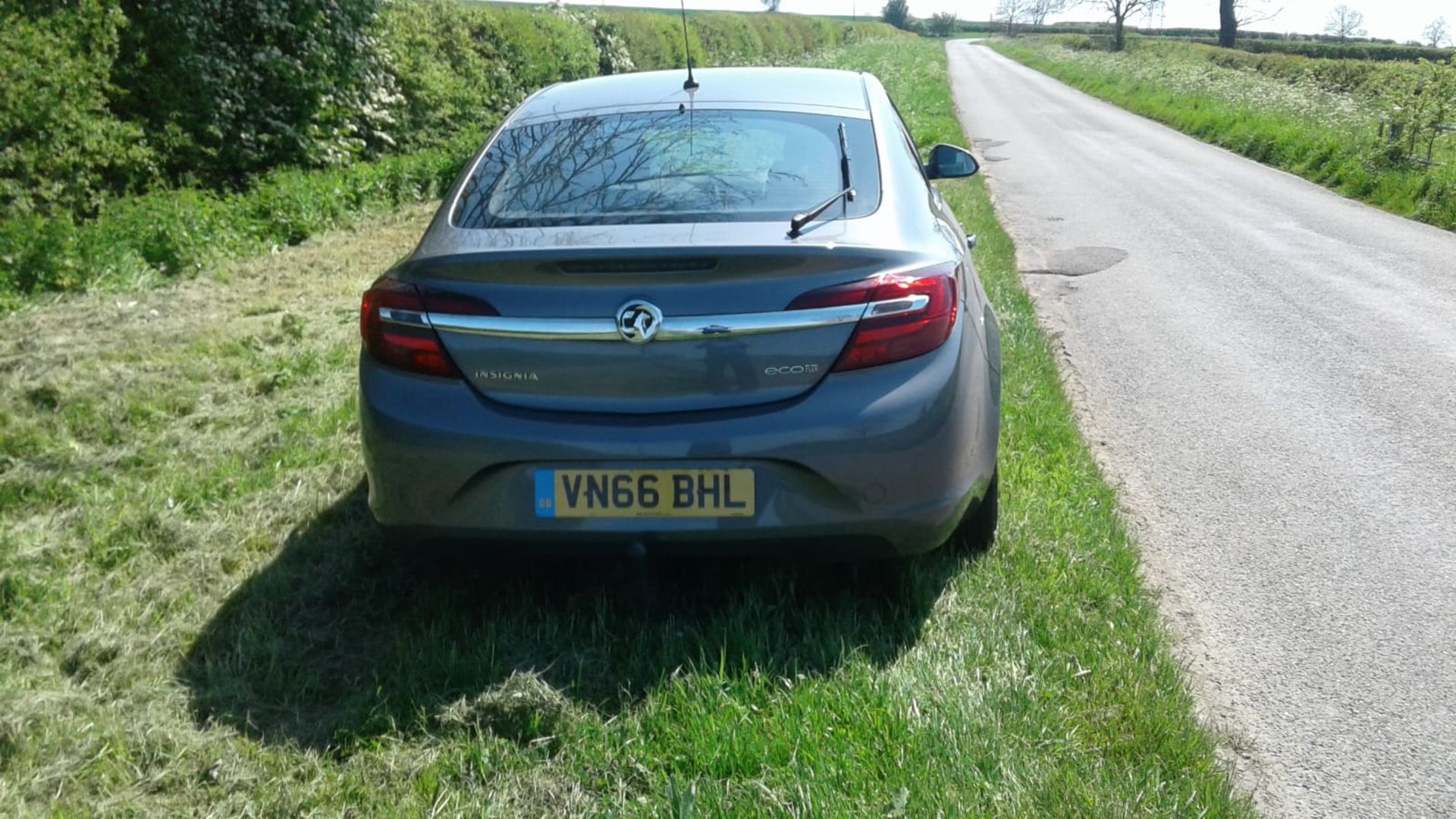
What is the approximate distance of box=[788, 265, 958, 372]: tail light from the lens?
3.20 metres

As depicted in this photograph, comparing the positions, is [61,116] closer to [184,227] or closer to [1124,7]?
[184,227]

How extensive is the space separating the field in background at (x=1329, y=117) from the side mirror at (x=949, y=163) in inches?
360

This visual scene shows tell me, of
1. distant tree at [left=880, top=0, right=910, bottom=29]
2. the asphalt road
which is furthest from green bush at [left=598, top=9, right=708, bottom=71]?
distant tree at [left=880, top=0, right=910, bottom=29]

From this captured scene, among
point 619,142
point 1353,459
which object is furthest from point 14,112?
point 1353,459

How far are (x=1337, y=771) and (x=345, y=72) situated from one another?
11725 mm

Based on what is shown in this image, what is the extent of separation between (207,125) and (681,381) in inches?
346

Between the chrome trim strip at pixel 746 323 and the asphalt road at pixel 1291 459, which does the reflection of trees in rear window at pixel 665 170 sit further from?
the asphalt road at pixel 1291 459

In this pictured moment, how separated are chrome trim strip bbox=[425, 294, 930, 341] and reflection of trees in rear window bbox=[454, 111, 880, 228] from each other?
15.8 inches

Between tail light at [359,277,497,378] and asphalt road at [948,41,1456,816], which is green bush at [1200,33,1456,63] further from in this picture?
tail light at [359,277,497,378]

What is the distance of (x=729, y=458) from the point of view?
320 centimetres

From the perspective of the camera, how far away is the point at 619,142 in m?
3.97

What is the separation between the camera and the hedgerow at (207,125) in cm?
845

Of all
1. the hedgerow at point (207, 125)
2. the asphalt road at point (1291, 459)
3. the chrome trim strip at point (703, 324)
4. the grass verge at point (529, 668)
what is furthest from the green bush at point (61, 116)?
the asphalt road at point (1291, 459)

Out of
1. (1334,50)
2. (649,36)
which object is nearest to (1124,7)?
(1334,50)
